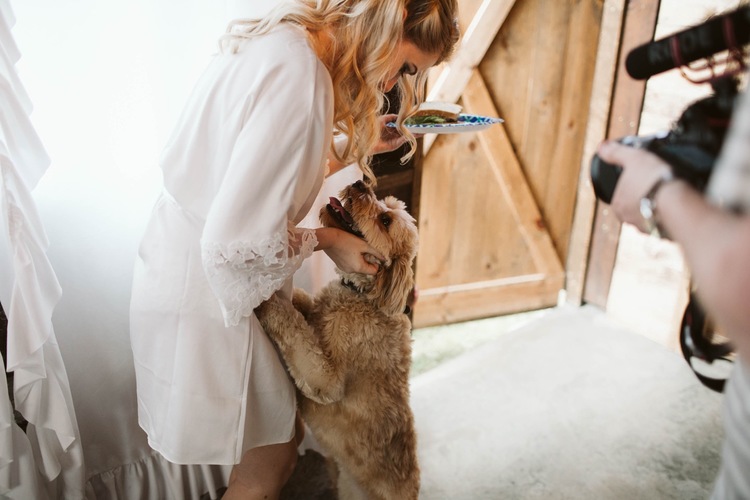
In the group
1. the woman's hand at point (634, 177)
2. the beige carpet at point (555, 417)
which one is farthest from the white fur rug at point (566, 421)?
the woman's hand at point (634, 177)

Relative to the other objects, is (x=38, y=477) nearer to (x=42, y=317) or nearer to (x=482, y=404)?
(x=42, y=317)

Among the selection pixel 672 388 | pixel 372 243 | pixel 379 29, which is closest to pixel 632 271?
pixel 672 388

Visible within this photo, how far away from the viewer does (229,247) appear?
132 cm

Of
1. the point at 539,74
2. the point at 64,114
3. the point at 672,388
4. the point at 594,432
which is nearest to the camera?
the point at 64,114

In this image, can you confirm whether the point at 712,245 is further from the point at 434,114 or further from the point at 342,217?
the point at 434,114

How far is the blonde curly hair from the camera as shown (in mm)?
1395

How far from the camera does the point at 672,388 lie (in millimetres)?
3041

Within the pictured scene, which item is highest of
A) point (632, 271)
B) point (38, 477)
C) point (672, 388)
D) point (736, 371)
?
point (736, 371)

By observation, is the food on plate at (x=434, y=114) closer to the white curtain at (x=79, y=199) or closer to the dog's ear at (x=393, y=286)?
the dog's ear at (x=393, y=286)

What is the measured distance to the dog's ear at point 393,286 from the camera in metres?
1.76

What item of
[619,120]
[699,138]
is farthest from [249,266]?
[619,120]

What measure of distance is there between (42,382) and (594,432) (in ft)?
7.30

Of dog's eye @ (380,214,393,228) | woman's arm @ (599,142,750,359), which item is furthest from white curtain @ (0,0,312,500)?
woman's arm @ (599,142,750,359)

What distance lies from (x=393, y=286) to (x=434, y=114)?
2.08 ft
